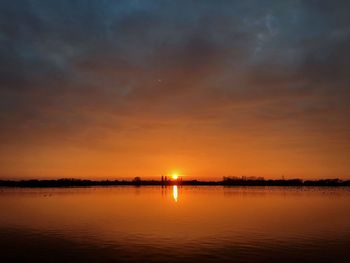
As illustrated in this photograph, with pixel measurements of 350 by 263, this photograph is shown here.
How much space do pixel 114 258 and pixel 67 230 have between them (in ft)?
55.4

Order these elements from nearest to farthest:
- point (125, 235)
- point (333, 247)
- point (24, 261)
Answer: point (24, 261) → point (333, 247) → point (125, 235)

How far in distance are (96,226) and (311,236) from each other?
25029 millimetres

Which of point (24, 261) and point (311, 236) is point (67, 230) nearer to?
point (24, 261)

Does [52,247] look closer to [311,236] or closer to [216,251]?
[216,251]

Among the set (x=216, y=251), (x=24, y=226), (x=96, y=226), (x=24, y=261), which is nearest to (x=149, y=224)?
(x=96, y=226)

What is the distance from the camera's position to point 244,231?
142ft

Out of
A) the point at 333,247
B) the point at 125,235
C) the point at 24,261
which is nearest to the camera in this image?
the point at 24,261

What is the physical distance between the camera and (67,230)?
1716 inches

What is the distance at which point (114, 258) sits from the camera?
2872 cm

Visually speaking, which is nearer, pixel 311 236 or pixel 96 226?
pixel 311 236

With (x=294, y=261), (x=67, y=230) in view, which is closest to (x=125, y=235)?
(x=67, y=230)

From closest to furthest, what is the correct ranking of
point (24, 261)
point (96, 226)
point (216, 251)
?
point (24, 261) → point (216, 251) → point (96, 226)

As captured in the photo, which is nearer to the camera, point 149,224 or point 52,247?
point 52,247

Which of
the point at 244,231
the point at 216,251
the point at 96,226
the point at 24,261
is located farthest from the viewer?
the point at 96,226
